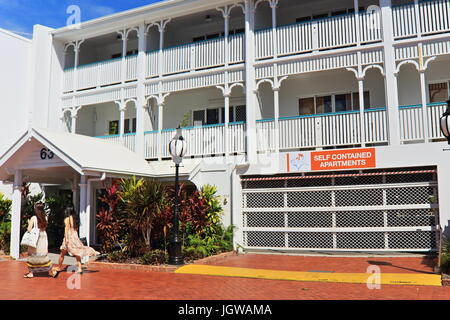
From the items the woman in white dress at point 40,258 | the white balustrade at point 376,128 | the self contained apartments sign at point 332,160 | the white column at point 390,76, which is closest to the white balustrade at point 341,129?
the white balustrade at point 376,128

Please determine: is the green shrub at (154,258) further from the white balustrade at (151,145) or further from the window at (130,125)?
the window at (130,125)

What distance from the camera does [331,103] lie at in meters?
15.8

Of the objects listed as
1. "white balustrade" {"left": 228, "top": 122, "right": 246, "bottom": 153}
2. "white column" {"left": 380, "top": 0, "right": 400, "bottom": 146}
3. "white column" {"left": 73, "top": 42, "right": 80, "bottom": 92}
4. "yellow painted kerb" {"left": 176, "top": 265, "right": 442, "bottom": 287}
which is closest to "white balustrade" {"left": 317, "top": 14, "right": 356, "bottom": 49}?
"white column" {"left": 380, "top": 0, "right": 400, "bottom": 146}

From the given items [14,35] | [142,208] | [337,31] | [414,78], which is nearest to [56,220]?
[142,208]

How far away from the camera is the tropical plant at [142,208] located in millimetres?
11805

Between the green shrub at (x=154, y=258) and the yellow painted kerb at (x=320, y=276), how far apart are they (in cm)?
79

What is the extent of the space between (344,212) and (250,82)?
18.3 ft

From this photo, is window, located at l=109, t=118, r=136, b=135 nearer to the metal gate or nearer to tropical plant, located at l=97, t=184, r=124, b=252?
the metal gate

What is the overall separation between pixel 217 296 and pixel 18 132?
1487cm

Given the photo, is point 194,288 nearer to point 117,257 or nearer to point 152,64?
point 117,257

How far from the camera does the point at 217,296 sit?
7.78 meters

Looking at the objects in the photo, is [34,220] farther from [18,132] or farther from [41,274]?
[18,132]
